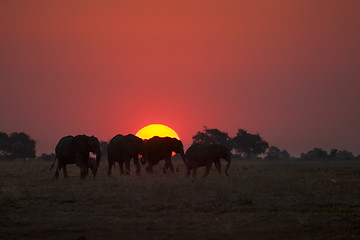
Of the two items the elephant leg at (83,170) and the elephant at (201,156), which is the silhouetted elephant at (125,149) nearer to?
the elephant at (201,156)

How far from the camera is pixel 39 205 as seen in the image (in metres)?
15.5

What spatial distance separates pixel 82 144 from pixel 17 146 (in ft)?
333

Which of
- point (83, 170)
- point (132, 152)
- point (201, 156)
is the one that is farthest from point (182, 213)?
point (132, 152)

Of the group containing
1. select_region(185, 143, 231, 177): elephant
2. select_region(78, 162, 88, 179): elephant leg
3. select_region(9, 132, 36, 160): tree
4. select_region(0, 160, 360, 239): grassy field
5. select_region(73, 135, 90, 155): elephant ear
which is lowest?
select_region(0, 160, 360, 239): grassy field

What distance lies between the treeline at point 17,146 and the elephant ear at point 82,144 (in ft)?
322

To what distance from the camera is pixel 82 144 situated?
25.4m

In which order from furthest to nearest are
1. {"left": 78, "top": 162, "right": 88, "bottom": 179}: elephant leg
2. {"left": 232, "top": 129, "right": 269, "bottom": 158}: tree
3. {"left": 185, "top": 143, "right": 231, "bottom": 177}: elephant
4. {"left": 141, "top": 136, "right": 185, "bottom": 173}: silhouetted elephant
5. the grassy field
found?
1. {"left": 232, "top": 129, "right": 269, "bottom": 158}: tree
2. {"left": 141, "top": 136, "right": 185, "bottom": 173}: silhouetted elephant
3. {"left": 185, "top": 143, "right": 231, "bottom": 177}: elephant
4. {"left": 78, "top": 162, "right": 88, "bottom": 179}: elephant leg
5. the grassy field

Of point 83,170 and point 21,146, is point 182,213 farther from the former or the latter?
point 21,146

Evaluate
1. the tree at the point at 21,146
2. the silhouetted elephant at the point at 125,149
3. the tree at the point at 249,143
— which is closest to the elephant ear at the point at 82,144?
the silhouetted elephant at the point at 125,149

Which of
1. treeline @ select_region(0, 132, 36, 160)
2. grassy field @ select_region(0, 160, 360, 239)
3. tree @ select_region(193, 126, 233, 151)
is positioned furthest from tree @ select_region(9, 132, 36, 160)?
grassy field @ select_region(0, 160, 360, 239)

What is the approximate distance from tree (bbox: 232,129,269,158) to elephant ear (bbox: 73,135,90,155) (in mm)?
110179

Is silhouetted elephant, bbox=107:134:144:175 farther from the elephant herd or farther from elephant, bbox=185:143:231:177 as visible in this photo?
elephant, bbox=185:143:231:177

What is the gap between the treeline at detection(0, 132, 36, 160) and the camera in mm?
120875

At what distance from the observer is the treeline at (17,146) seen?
121 metres
